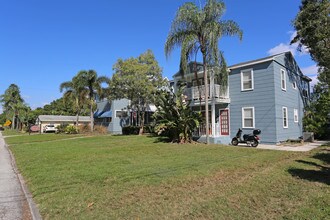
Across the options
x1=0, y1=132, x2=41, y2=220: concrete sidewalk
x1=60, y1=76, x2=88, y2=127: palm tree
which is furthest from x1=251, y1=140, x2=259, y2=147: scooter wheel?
x1=60, y1=76, x2=88, y2=127: palm tree

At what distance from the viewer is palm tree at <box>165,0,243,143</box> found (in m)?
14.3

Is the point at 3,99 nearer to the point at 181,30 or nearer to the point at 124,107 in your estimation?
the point at 124,107

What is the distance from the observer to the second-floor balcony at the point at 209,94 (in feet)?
57.3

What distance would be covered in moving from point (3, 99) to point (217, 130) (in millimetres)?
66758

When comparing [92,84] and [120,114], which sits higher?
[92,84]

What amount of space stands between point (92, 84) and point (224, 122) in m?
19.9

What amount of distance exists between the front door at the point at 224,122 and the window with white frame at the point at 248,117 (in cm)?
137

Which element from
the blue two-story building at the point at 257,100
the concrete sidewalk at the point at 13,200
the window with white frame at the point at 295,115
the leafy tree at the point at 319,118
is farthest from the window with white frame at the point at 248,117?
the concrete sidewalk at the point at 13,200

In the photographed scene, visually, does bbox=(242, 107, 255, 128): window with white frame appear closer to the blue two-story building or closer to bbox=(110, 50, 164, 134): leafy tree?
the blue two-story building

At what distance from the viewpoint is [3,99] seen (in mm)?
65750

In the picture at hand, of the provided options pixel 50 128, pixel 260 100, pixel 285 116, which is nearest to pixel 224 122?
pixel 260 100

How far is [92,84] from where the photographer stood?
32250 millimetres

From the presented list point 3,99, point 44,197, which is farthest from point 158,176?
point 3,99

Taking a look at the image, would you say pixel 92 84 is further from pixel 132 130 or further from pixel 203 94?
pixel 203 94
